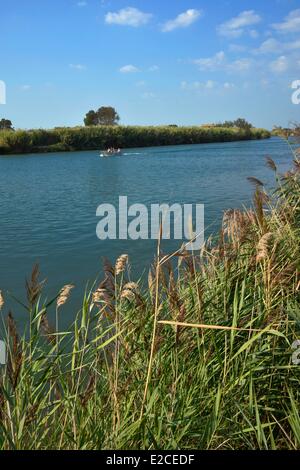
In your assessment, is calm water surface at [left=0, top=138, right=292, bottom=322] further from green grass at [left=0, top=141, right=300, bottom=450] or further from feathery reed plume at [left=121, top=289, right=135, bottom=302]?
green grass at [left=0, top=141, right=300, bottom=450]

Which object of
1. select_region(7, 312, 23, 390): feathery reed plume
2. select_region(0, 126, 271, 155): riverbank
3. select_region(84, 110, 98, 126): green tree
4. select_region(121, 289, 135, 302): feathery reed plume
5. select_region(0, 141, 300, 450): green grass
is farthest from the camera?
select_region(84, 110, 98, 126): green tree

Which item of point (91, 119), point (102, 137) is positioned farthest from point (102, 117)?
point (102, 137)

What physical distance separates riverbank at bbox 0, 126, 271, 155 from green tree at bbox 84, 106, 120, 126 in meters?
16.6

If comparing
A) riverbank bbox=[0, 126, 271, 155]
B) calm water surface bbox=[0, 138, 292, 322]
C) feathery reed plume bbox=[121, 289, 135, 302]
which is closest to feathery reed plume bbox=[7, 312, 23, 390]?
feathery reed plume bbox=[121, 289, 135, 302]

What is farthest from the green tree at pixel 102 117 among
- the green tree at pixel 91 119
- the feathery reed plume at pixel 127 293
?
the feathery reed plume at pixel 127 293

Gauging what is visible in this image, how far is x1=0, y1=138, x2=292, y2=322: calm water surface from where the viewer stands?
7793 mm

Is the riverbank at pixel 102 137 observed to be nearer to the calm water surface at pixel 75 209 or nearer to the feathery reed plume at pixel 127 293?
the calm water surface at pixel 75 209

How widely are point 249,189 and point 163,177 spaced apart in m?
6.32

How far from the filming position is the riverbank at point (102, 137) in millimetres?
42812

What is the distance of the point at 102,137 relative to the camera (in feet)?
167

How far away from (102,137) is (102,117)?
26238 millimetres

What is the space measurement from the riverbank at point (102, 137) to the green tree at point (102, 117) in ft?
54.3

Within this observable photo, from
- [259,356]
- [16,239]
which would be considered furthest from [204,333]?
[16,239]
